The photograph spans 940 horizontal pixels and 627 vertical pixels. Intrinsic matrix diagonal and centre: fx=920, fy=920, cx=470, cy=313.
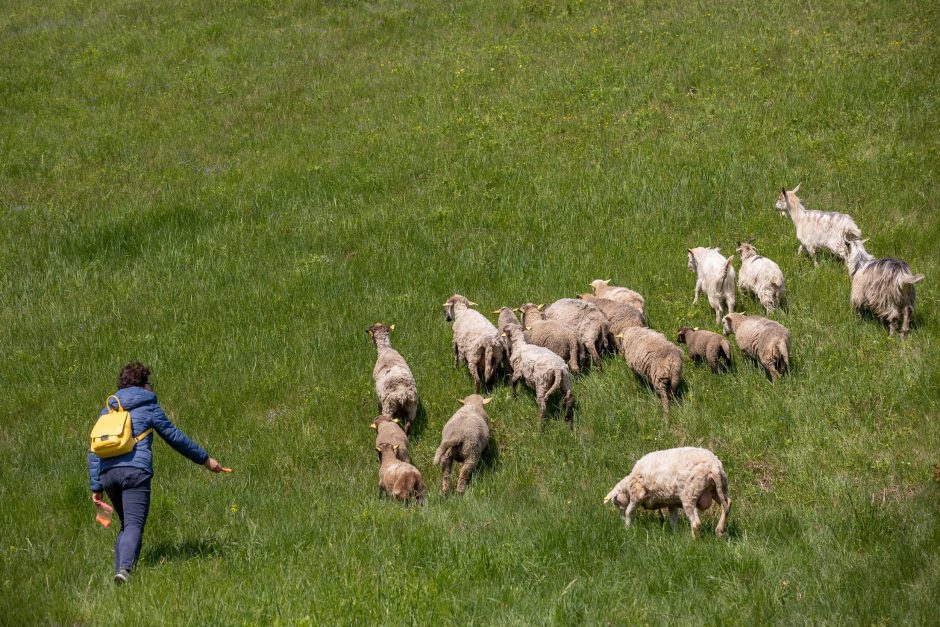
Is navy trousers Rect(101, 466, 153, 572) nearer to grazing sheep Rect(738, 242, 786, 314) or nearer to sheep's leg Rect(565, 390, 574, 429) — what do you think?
sheep's leg Rect(565, 390, 574, 429)

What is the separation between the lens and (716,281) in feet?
45.6

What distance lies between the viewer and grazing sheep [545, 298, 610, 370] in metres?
13.3

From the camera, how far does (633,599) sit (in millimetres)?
7594

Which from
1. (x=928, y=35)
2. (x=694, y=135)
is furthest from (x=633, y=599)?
(x=928, y=35)

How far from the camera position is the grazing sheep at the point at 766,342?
11859 millimetres

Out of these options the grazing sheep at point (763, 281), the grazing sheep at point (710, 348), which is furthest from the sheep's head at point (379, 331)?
the grazing sheep at point (763, 281)

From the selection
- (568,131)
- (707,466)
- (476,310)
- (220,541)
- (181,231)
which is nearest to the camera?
(707,466)

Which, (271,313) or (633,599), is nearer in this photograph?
(633,599)

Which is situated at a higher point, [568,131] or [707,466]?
[568,131]

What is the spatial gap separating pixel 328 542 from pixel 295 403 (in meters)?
4.73

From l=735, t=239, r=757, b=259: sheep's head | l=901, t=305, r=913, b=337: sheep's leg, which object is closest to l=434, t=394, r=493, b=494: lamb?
l=735, t=239, r=757, b=259: sheep's head

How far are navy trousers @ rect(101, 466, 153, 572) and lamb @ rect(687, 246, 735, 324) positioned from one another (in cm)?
878

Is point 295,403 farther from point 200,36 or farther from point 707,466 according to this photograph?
point 200,36

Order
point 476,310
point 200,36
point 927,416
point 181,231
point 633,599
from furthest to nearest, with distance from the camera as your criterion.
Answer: point 200,36 < point 181,231 < point 476,310 < point 927,416 < point 633,599
